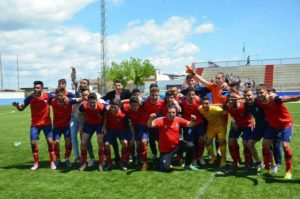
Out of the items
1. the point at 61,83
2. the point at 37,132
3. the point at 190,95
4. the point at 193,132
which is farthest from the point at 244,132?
the point at 37,132

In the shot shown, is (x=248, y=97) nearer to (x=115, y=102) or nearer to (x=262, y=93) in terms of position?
(x=262, y=93)

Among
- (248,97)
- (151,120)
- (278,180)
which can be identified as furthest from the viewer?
(151,120)

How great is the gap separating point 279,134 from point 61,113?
4968 mm

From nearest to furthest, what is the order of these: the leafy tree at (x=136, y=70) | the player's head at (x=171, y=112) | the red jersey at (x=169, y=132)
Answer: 1. the player's head at (x=171, y=112)
2. the red jersey at (x=169, y=132)
3. the leafy tree at (x=136, y=70)

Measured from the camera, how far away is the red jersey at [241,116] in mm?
7737

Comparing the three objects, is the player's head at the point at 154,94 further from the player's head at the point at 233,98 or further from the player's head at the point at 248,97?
the player's head at the point at 248,97

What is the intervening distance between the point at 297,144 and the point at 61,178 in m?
7.40

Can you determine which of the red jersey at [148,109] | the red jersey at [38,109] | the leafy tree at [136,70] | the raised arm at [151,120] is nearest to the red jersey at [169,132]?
the raised arm at [151,120]

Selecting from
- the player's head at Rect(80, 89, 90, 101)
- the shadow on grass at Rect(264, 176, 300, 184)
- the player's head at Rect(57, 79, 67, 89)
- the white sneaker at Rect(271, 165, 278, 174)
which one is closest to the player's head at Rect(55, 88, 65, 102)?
the player's head at Rect(57, 79, 67, 89)

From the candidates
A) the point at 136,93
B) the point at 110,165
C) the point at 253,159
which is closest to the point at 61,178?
the point at 110,165

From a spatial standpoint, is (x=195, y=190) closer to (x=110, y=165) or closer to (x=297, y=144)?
(x=110, y=165)

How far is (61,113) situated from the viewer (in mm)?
8484

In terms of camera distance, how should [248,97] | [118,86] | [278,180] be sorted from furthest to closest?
[118,86], [248,97], [278,180]

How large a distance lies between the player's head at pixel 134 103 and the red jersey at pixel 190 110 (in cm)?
Answer: 113
